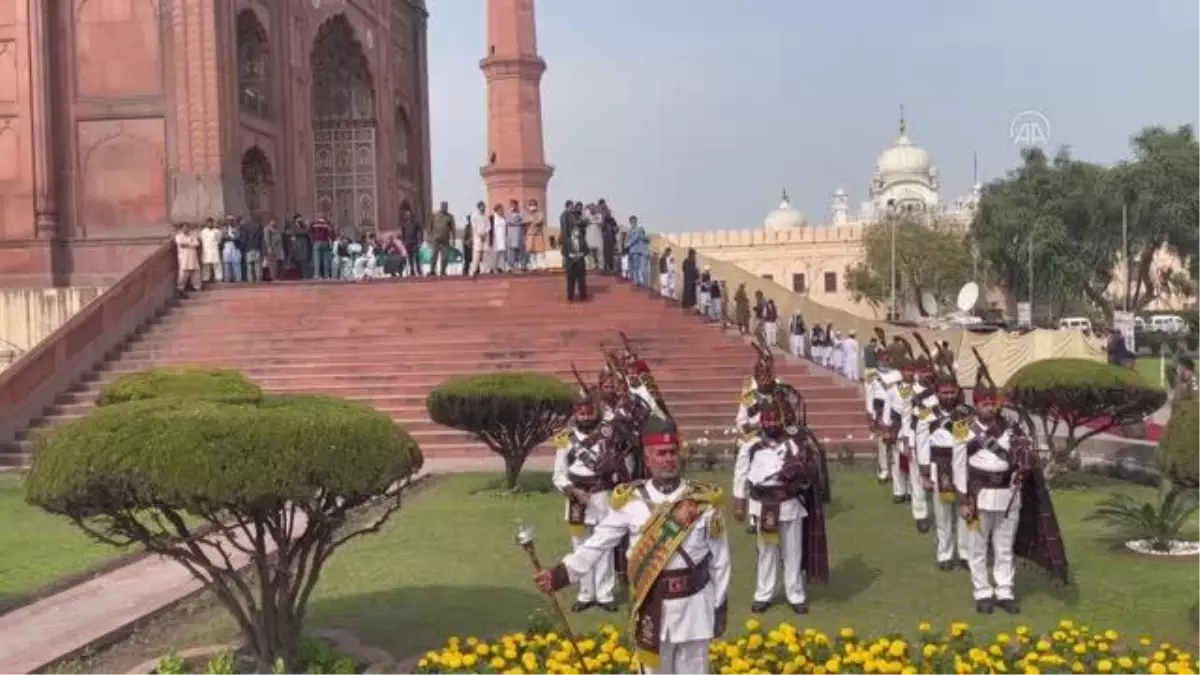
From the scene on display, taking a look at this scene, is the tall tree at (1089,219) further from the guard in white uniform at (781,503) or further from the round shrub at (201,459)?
the round shrub at (201,459)

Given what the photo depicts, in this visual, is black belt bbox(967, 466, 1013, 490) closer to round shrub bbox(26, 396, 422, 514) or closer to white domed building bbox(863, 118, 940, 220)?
round shrub bbox(26, 396, 422, 514)

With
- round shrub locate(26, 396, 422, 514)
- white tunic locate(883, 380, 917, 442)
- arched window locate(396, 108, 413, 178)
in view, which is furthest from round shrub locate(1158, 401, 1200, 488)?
arched window locate(396, 108, 413, 178)

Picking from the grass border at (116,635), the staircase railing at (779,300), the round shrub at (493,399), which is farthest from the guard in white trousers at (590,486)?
the staircase railing at (779,300)

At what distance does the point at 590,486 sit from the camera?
8273 mm

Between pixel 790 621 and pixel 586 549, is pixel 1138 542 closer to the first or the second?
pixel 790 621

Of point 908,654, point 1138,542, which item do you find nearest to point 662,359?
point 1138,542

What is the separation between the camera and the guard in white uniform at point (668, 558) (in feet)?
16.0

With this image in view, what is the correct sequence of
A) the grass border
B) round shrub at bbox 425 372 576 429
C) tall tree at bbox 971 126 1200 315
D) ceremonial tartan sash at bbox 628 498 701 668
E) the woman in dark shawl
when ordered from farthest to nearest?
1. tall tree at bbox 971 126 1200 315
2. the woman in dark shawl
3. round shrub at bbox 425 372 576 429
4. the grass border
5. ceremonial tartan sash at bbox 628 498 701 668

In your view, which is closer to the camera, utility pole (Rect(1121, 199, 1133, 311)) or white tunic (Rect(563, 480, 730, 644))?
white tunic (Rect(563, 480, 730, 644))

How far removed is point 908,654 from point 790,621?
55.8 inches

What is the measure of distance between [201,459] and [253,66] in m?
23.1

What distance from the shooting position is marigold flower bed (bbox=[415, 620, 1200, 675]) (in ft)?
19.5

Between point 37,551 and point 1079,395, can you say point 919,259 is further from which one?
point 37,551

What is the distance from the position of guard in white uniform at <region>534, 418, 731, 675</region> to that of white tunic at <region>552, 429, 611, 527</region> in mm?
3032
